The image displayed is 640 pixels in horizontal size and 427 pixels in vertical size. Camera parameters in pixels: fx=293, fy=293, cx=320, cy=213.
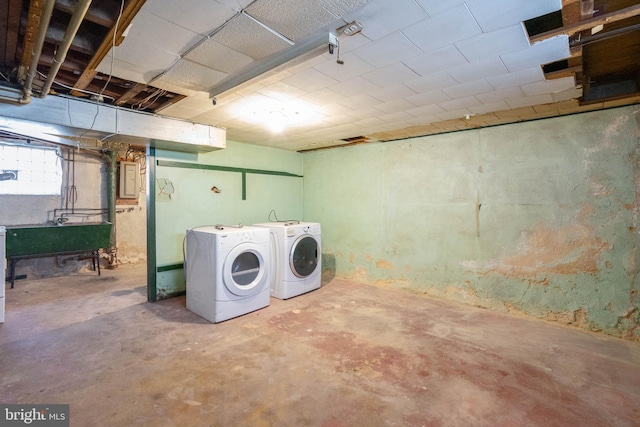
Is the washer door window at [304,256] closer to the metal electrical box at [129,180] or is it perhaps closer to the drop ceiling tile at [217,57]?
the drop ceiling tile at [217,57]

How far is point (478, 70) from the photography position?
7.11ft

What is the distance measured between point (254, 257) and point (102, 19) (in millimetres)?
2523

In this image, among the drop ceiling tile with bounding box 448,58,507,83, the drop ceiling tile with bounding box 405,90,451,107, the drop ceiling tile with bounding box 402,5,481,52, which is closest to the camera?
the drop ceiling tile with bounding box 402,5,481,52

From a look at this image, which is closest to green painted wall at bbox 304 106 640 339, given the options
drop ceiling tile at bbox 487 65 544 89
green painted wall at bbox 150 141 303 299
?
green painted wall at bbox 150 141 303 299

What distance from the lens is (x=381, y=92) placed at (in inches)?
101

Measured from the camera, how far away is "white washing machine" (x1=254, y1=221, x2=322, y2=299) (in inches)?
154

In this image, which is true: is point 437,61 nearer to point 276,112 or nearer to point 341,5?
point 341,5

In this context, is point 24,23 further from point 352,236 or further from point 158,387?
point 352,236

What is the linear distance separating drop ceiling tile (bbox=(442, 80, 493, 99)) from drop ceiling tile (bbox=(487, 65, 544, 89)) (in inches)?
2.2

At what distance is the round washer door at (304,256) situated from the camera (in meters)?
3.98

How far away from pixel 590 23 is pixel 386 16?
113 centimetres

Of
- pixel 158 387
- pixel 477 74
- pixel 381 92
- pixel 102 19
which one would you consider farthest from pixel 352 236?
pixel 102 19

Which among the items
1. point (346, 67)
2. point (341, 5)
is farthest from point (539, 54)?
point (341, 5)

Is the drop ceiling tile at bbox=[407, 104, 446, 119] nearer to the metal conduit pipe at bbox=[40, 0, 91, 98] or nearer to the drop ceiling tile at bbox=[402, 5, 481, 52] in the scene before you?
the drop ceiling tile at bbox=[402, 5, 481, 52]
